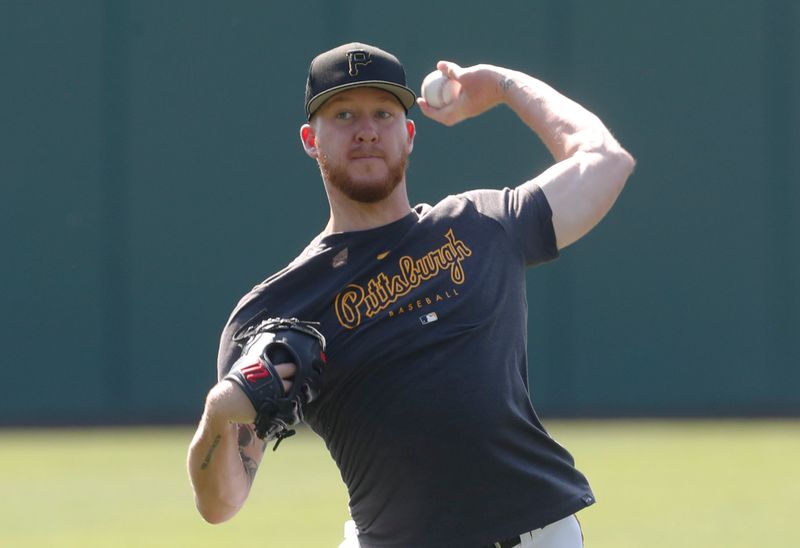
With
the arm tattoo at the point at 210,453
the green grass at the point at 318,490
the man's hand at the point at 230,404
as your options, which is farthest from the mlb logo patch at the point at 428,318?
the green grass at the point at 318,490

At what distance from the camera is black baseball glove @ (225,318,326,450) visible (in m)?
3.53

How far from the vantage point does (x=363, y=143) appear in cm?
414

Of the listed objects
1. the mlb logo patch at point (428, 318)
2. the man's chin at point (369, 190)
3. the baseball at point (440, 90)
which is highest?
the baseball at point (440, 90)

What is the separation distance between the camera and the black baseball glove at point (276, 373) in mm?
3533

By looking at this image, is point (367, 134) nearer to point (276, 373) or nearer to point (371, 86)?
point (371, 86)

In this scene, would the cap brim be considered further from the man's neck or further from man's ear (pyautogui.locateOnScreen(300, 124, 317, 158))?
the man's neck

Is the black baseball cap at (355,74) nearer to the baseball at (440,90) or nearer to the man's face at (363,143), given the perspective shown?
the man's face at (363,143)

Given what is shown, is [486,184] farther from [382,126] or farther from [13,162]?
[382,126]

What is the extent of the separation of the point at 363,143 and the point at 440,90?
53cm

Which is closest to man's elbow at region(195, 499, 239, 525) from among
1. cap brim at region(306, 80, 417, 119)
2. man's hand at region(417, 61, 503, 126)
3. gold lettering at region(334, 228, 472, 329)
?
gold lettering at region(334, 228, 472, 329)

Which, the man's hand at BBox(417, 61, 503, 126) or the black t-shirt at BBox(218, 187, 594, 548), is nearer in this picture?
the black t-shirt at BBox(218, 187, 594, 548)

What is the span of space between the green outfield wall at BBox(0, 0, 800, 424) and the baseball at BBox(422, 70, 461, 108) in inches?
436

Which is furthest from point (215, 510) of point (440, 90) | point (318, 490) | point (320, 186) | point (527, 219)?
point (320, 186)

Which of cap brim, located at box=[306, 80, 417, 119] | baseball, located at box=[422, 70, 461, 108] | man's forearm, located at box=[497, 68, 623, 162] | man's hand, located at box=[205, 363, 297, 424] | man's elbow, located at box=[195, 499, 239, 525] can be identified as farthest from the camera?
baseball, located at box=[422, 70, 461, 108]
